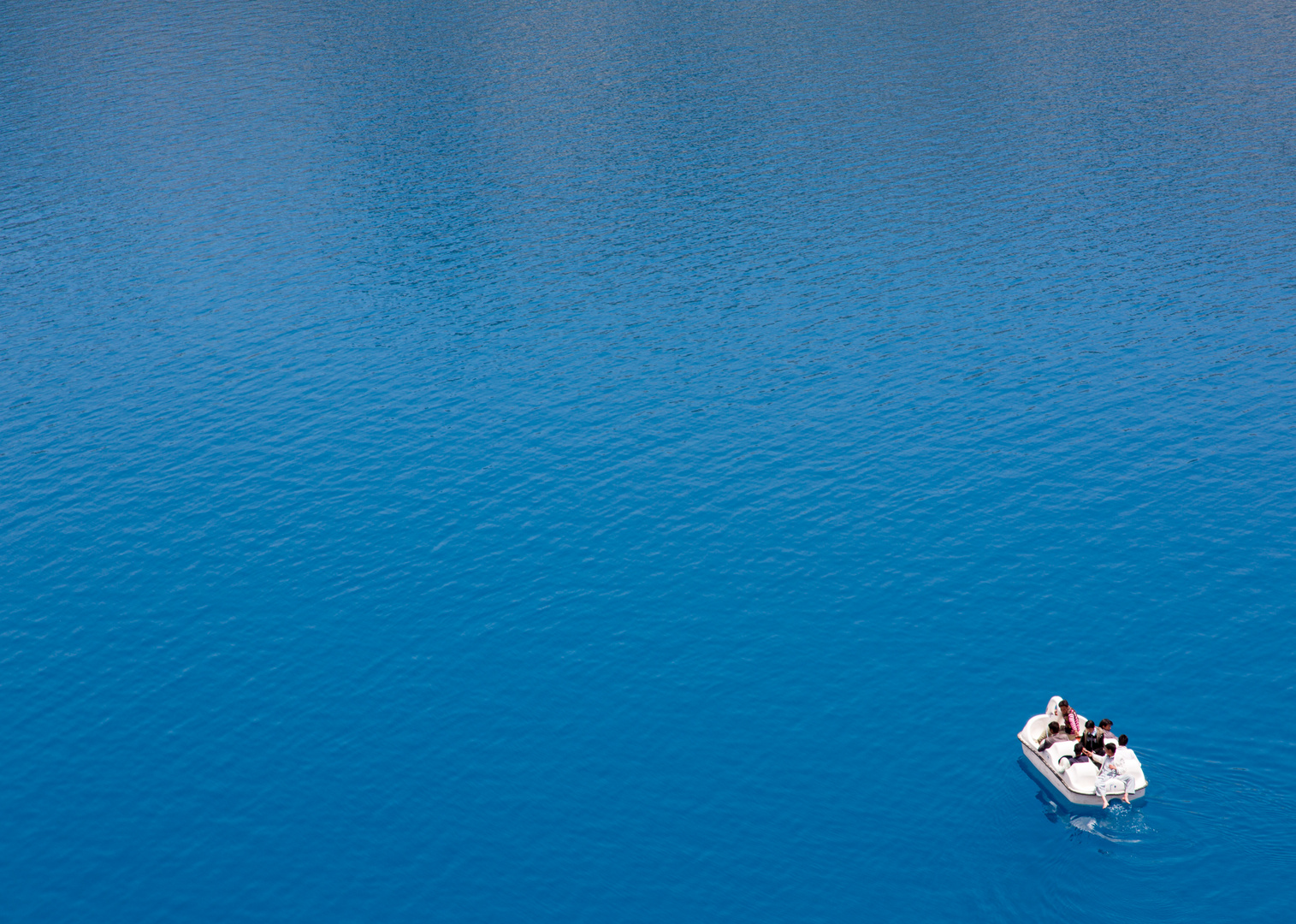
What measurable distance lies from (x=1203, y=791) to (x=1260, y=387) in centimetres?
3277

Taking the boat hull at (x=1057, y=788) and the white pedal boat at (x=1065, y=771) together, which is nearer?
the white pedal boat at (x=1065, y=771)

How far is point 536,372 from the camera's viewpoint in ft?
230

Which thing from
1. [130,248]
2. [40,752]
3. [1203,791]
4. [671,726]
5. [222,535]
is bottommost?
[1203,791]

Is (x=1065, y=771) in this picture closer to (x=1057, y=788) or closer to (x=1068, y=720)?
(x=1057, y=788)

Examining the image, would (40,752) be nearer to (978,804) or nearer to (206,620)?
(206,620)

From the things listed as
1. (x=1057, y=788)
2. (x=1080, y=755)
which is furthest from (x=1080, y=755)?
(x=1057, y=788)

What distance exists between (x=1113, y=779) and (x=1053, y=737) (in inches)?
92.6

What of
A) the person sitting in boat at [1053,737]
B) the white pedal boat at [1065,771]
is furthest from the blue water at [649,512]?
the person sitting in boat at [1053,737]

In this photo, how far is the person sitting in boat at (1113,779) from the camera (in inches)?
1449

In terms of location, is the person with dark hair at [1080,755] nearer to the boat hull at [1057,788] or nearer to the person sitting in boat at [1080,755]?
the person sitting in boat at [1080,755]

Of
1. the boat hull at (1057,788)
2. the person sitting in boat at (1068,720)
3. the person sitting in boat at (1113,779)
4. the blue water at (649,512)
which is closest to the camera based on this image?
the person sitting in boat at (1113,779)

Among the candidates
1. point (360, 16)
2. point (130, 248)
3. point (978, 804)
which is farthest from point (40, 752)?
point (360, 16)

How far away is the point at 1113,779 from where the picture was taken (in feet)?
121

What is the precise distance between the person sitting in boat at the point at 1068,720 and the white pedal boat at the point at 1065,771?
19 centimetres
